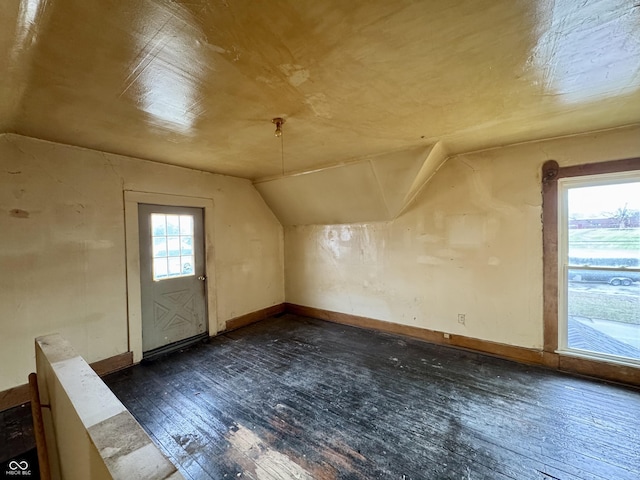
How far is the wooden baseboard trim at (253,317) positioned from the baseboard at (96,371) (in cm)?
→ 128

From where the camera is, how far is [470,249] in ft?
10.6

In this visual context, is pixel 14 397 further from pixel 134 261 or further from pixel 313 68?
pixel 313 68

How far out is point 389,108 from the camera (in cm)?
195

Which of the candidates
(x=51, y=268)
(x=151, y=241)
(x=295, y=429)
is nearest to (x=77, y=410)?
(x=295, y=429)

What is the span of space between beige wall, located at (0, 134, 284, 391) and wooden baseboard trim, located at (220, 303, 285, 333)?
1.40 metres

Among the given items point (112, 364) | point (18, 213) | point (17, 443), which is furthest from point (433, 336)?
point (18, 213)

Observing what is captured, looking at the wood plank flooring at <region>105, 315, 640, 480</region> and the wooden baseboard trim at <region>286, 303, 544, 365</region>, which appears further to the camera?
the wooden baseboard trim at <region>286, 303, 544, 365</region>

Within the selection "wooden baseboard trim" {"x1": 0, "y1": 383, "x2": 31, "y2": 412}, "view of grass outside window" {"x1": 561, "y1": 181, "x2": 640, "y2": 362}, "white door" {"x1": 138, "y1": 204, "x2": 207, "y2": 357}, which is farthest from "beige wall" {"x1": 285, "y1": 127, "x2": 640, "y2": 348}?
"wooden baseboard trim" {"x1": 0, "y1": 383, "x2": 31, "y2": 412}

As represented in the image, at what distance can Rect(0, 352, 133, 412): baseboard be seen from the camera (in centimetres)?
226

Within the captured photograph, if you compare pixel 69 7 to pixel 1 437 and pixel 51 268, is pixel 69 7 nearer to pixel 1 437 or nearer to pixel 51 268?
pixel 51 268

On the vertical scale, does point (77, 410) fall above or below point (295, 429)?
above

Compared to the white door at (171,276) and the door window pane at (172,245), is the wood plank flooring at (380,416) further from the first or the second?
the door window pane at (172,245)

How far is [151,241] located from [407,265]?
3.42 meters

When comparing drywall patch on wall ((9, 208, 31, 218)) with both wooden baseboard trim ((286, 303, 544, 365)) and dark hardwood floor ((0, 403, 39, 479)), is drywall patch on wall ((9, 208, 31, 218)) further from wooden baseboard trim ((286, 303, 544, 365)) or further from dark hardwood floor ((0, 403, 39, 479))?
wooden baseboard trim ((286, 303, 544, 365))
